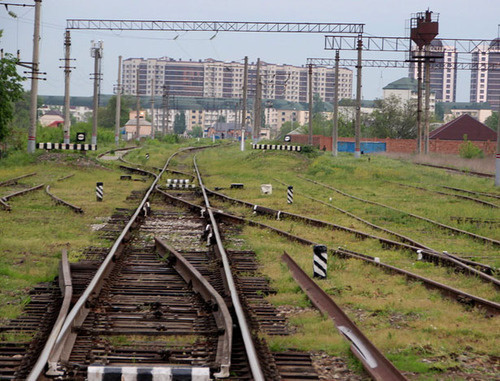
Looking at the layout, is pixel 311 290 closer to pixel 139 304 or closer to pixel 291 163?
pixel 139 304

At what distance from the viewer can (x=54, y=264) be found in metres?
12.0

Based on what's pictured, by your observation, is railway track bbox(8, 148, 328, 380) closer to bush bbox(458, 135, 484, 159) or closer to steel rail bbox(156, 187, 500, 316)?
steel rail bbox(156, 187, 500, 316)

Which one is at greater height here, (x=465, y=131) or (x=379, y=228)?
(x=465, y=131)

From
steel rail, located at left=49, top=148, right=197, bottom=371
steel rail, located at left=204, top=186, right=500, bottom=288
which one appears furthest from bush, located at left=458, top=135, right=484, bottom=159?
steel rail, located at left=49, top=148, right=197, bottom=371

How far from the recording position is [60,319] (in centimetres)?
766

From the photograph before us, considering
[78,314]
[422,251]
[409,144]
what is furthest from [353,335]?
[409,144]

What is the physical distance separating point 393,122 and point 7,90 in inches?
2577

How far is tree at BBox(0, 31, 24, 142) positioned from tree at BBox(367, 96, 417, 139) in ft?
209

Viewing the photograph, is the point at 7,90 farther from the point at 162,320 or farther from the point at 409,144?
the point at 409,144

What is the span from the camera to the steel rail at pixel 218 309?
6.55 m

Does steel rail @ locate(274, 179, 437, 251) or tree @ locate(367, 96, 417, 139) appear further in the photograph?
tree @ locate(367, 96, 417, 139)

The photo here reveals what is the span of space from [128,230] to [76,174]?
19972 millimetres

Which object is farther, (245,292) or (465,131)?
(465,131)

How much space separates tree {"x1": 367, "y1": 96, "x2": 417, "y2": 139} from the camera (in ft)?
308
